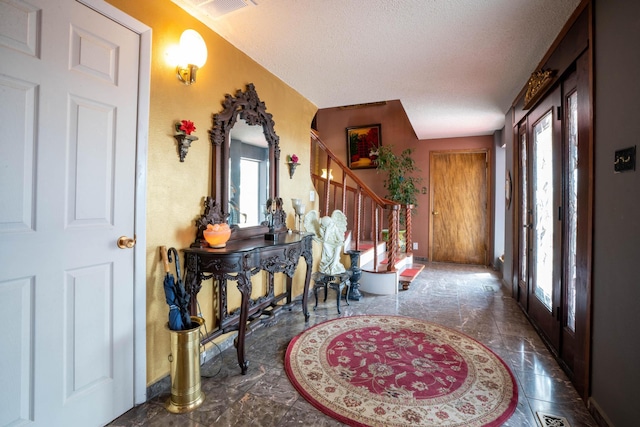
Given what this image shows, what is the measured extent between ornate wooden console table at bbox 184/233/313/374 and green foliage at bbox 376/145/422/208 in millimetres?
3041

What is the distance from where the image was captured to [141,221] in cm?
168

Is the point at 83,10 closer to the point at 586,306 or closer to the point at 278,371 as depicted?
the point at 278,371

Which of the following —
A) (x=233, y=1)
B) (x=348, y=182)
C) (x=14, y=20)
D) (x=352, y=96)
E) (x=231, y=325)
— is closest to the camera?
(x=14, y=20)

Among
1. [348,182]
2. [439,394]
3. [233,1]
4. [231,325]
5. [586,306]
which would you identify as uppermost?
[233,1]

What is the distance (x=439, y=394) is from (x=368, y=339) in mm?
797

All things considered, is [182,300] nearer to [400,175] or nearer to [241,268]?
[241,268]

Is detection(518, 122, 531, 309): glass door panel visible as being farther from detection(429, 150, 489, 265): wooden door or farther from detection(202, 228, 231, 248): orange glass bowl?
detection(202, 228, 231, 248): orange glass bowl

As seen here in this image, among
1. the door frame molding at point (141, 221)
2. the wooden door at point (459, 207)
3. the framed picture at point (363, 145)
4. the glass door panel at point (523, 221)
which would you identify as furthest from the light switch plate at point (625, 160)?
the framed picture at point (363, 145)

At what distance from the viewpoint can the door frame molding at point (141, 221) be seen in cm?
167

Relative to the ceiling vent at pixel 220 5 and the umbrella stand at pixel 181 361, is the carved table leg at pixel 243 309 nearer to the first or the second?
the umbrella stand at pixel 181 361

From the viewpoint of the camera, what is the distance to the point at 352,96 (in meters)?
3.51

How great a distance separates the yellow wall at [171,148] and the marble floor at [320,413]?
1.09ft

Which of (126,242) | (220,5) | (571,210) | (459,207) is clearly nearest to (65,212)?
(126,242)

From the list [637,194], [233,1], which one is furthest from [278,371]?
[233,1]
